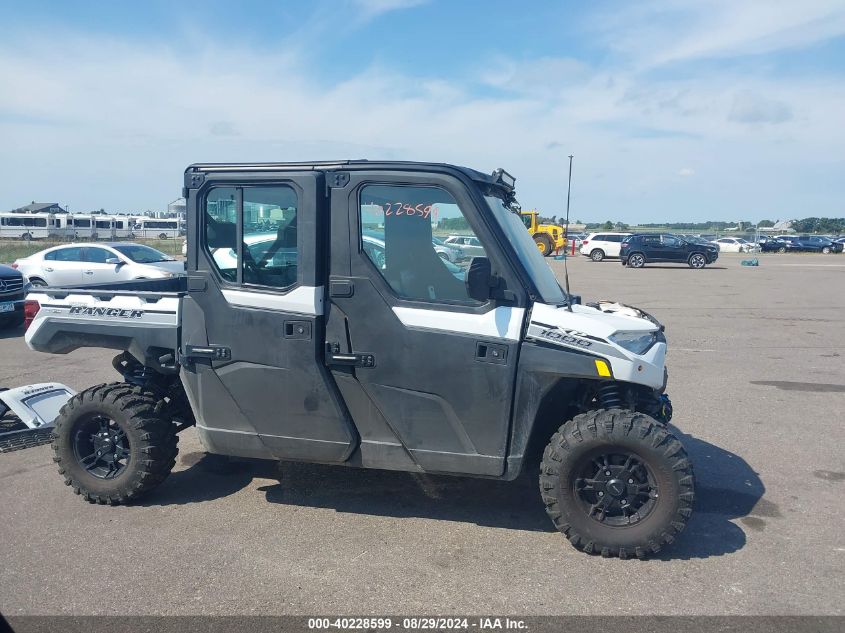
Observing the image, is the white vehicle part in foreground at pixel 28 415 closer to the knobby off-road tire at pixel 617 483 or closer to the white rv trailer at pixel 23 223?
the knobby off-road tire at pixel 617 483

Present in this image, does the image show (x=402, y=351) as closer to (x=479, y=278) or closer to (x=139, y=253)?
(x=479, y=278)

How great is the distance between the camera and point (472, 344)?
13.5ft

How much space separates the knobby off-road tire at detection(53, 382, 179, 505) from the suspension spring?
300 centimetres

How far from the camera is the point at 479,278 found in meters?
3.97

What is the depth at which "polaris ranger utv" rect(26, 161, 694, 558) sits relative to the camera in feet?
13.4

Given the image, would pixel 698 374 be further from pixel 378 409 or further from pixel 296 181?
pixel 296 181

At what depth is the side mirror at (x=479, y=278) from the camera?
3.97 meters

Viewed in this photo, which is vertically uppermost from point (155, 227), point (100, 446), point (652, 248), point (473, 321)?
point (155, 227)

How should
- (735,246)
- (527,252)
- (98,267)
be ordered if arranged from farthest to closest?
(735,246)
(98,267)
(527,252)

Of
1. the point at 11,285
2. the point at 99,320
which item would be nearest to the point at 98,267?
the point at 11,285

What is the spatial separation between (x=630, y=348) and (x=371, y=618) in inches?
83.5

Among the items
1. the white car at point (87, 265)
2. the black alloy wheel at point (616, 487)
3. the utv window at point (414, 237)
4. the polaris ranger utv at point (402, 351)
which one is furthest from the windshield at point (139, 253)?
the black alloy wheel at point (616, 487)

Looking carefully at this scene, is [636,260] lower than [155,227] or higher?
lower

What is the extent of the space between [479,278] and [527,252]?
0.77 metres
